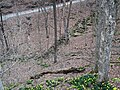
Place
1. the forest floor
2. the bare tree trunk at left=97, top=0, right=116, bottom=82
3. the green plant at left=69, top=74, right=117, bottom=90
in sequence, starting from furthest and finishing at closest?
the forest floor, the green plant at left=69, top=74, right=117, bottom=90, the bare tree trunk at left=97, top=0, right=116, bottom=82

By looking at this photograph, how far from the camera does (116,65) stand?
1070 cm

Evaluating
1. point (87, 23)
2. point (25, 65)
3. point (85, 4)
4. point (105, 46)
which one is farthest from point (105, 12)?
point (85, 4)

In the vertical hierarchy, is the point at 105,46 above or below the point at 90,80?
above

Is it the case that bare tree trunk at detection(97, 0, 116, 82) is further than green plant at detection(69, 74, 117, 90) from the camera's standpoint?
No

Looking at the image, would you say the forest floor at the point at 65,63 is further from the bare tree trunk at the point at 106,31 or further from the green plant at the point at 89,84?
the bare tree trunk at the point at 106,31

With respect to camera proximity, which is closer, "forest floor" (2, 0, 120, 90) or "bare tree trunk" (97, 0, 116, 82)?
"bare tree trunk" (97, 0, 116, 82)

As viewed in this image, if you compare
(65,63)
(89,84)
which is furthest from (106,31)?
(65,63)

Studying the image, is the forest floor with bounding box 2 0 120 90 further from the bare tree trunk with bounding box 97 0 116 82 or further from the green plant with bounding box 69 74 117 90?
the bare tree trunk with bounding box 97 0 116 82

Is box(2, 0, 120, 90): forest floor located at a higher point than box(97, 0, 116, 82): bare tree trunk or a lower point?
lower

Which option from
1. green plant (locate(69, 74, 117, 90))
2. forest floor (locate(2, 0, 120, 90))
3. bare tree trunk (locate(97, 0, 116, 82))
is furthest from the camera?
forest floor (locate(2, 0, 120, 90))

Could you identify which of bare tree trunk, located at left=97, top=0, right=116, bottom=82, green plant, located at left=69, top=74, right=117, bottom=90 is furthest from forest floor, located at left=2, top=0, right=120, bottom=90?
bare tree trunk, located at left=97, top=0, right=116, bottom=82

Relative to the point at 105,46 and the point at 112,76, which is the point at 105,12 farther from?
the point at 112,76

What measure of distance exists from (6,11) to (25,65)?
17.4 m

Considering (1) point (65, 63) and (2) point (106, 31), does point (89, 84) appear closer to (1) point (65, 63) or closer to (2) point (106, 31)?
(2) point (106, 31)
